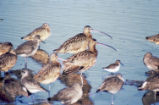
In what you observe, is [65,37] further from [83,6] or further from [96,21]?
[83,6]

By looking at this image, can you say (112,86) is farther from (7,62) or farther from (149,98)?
(7,62)

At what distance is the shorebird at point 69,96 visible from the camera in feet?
21.7

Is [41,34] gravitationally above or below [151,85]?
above

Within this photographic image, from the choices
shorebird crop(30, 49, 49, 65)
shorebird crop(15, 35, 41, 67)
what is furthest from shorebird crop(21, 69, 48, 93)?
shorebird crop(30, 49, 49, 65)

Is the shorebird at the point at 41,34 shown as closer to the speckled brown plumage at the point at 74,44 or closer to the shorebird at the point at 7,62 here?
the speckled brown plumage at the point at 74,44

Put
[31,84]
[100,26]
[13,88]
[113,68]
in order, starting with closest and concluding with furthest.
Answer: [13,88] → [31,84] → [113,68] → [100,26]

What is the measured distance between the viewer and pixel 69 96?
22.0 feet

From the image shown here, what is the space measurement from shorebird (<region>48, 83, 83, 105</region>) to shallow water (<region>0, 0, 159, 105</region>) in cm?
47

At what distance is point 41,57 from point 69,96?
3139 millimetres

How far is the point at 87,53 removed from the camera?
8391mm

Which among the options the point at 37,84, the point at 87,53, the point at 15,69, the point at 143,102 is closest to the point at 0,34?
the point at 15,69

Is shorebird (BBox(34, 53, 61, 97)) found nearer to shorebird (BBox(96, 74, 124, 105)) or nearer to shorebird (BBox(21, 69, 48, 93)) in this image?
shorebird (BBox(21, 69, 48, 93))

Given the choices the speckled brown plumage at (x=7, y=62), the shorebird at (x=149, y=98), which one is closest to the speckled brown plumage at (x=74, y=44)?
the speckled brown plumage at (x=7, y=62)

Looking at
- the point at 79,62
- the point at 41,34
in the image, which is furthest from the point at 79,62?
the point at 41,34
